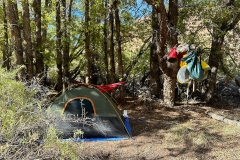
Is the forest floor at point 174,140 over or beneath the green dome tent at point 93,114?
beneath

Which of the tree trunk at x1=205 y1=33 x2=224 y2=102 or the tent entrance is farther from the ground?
the tree trunk at x1=205 y1=33 x2=224 y2=102

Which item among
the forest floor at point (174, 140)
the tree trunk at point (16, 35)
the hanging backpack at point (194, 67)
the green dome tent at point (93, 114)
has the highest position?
the tree trunk at point (16, 35)

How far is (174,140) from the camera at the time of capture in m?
4.58

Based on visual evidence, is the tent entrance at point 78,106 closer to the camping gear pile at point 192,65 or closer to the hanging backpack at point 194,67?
the camping gear pile at point 192,65

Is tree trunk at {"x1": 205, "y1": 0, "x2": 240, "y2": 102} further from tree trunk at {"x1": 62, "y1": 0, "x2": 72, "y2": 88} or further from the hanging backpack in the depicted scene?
tree trunk at {"x1": 62, "y1": 0, "x2": 72, "y2": 88}

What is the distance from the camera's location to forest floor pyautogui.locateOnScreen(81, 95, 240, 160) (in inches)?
158

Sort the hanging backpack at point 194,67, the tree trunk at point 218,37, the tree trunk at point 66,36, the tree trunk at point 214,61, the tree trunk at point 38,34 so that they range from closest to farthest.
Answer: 1. the hanging backpack at point 194,67
2. the tree trunk at point 218,37
3. the tree trunk at point 214,61
4. the tree trunk at point 38,34
5. the tree trunk at point 66,36

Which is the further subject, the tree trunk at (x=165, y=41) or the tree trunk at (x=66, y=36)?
the tree trunk at (x=66, y=36)

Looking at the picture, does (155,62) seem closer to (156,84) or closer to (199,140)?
(156,84)

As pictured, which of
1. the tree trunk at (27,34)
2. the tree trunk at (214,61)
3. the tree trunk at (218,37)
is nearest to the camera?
the tree trunk at (27,34)

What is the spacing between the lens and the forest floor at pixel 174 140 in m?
4.01

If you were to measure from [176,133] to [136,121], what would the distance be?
126 cm

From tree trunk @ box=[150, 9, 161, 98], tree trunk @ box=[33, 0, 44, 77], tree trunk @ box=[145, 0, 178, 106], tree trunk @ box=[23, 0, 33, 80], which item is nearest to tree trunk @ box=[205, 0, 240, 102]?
tree trunk @ box=[145, 0, 178, 106]

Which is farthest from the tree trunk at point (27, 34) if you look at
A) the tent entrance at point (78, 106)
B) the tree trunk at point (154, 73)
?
the tree trunk at point (154, 73)
